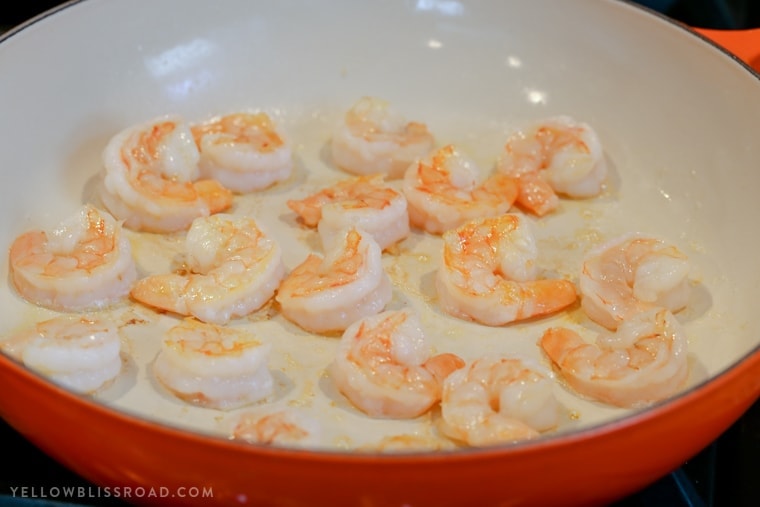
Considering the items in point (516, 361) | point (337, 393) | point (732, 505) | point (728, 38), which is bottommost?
point (732, 505)

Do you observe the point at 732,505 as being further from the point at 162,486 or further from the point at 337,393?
the point at 162,486

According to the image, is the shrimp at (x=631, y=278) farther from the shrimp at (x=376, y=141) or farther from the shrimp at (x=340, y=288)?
the shrimp at (x=376, y=141)

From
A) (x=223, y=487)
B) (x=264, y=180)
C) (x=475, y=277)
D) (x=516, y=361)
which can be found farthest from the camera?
(x=264, y=180)

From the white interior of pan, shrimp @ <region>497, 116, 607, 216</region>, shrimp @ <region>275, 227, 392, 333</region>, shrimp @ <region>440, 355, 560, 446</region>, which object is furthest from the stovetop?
shrimp @ <region>497, 116, 607, 216</region>

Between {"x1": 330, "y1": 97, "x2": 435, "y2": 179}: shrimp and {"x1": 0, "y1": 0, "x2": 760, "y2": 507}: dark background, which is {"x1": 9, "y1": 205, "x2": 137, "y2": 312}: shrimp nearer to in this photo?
{"x1": 0, "y1": 0, "x2": 760, "y2": 507}: dark background

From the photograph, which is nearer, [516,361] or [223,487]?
[223,487]

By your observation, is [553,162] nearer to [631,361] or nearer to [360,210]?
[360,210]

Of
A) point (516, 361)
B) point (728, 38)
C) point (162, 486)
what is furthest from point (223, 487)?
point (728, 38)
